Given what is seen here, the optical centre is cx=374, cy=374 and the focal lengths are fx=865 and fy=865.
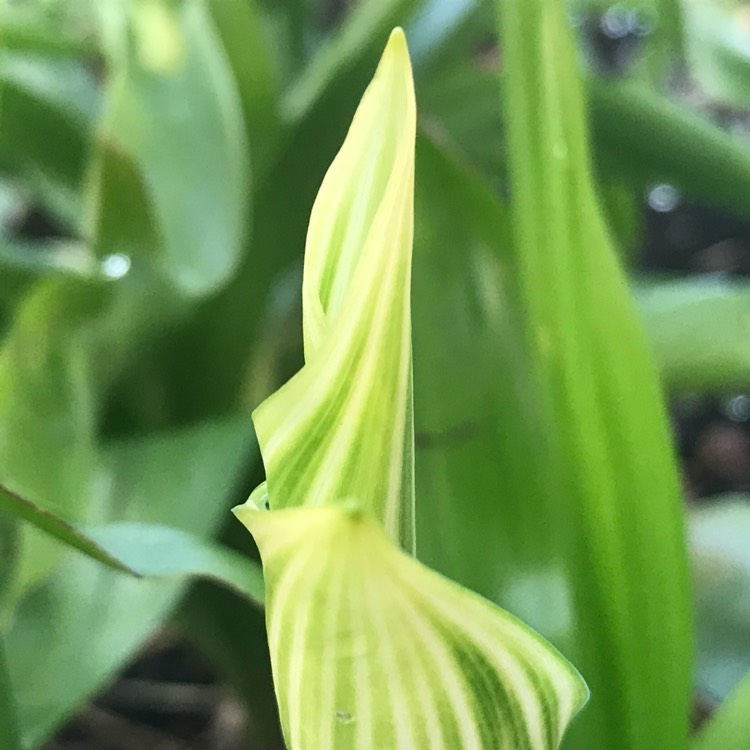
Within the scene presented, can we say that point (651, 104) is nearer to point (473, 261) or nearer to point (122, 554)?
point (473, 261)

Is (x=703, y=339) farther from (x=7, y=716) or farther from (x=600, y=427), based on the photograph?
(x=7, y=716)

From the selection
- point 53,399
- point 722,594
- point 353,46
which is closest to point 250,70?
point 353,46

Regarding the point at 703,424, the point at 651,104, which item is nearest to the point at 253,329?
the point at 651,104

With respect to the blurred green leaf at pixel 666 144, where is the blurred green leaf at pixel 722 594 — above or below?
below

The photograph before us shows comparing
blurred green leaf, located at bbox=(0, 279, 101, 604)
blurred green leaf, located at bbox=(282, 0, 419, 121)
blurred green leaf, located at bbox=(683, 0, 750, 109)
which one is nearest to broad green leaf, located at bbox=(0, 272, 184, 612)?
blurred green leaf, located at bbox=(0, 279, 101, 604)

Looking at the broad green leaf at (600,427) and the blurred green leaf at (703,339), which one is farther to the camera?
the blurred green leaf at (703,339)

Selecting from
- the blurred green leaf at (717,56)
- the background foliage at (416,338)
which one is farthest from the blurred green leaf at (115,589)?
the blurred green leaf at (717,56)

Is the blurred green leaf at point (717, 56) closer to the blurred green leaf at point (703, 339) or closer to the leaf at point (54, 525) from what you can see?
the blurred green leaf at point (703, 339)

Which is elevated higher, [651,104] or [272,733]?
[651,104]
